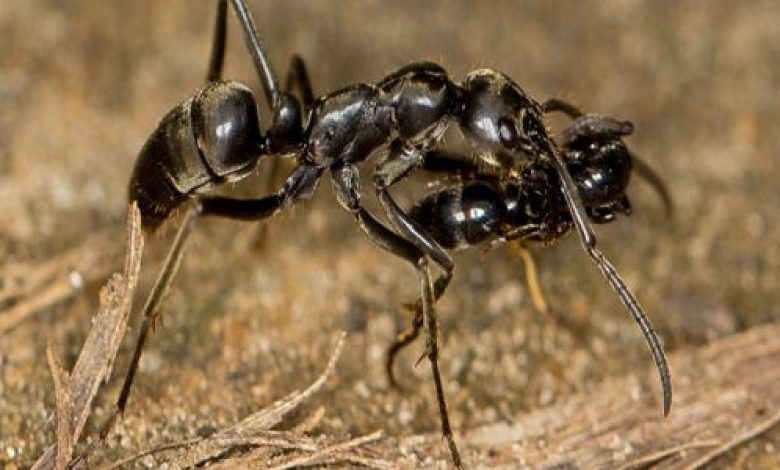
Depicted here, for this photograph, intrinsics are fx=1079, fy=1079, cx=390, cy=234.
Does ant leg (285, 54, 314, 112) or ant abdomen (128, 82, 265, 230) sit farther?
ant leg (285, 54, 314, 112)

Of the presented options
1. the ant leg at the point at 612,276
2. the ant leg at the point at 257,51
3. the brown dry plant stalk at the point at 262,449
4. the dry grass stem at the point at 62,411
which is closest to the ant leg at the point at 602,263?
the ant leg at the point at 612,276

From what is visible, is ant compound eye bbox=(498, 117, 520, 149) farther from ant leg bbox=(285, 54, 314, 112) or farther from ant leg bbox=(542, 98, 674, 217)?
ant leg bbox=(285, 54, 314, 112)

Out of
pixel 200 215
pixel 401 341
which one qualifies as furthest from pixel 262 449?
pixel 200 215

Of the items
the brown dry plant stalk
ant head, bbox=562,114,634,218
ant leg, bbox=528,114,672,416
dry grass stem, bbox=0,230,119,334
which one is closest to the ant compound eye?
ant leg, bbox=528,114,672,416

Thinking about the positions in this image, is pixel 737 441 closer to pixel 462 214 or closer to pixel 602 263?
pixel 602 263

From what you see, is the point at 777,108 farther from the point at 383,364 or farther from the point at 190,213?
the point at 190,213
